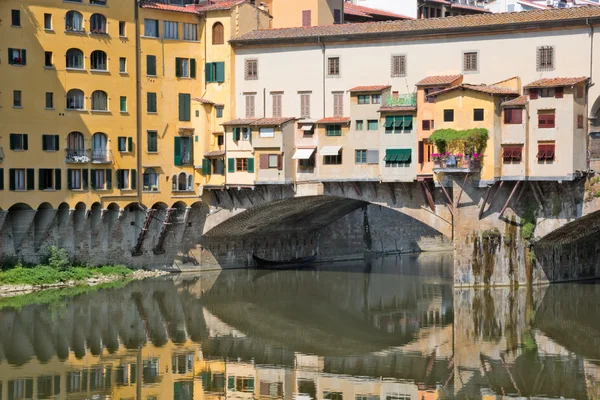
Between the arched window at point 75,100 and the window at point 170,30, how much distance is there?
508 centimetres

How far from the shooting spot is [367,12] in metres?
69.8

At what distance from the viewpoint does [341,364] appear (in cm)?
4191

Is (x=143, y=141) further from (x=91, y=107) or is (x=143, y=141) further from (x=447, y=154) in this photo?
(x=447, y=154)

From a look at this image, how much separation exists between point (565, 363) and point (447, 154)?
535 inches

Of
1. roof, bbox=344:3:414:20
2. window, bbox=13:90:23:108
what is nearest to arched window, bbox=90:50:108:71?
window, bbox=13:90:23:108

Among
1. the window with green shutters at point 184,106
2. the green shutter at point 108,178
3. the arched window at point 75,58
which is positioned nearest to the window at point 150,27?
the window with green shutters at point 184,106

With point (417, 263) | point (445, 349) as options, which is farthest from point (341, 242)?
point (445, 349)

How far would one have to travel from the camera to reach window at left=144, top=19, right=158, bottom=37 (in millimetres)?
59219

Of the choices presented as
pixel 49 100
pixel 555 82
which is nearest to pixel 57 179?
pixel 49 100

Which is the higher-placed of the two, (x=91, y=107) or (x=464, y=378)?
(x=91, y=107)

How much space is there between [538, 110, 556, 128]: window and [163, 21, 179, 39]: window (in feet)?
60.8

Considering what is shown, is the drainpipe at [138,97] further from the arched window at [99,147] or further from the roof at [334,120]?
the roof at [334,120]

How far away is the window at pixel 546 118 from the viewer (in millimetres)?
50438

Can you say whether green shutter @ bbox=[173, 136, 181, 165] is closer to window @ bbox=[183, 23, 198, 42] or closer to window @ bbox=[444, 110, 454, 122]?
window @ bbox=[183, 23, 198, 42]
